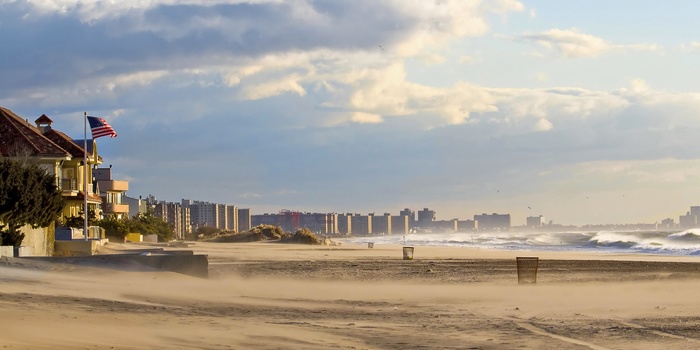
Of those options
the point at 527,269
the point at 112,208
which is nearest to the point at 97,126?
the point at 527,269

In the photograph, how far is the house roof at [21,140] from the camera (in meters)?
54.3

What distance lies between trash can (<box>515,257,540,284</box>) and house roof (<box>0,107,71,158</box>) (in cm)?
3111

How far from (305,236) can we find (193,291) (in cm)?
7909

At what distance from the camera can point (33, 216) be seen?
37.2 metres

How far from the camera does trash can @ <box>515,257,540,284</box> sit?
3157 centimetres

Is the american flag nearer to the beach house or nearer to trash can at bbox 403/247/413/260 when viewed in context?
the beach house

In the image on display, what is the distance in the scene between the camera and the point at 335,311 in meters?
20.8

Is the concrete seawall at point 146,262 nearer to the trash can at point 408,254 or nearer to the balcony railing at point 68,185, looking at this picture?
the trash can at point 408,254

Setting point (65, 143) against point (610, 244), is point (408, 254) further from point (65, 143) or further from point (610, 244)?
point (610, 244)

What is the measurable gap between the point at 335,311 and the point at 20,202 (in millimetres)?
19107

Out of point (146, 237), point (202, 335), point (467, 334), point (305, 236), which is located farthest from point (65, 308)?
point (305, 236)

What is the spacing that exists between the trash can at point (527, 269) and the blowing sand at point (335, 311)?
0.46m

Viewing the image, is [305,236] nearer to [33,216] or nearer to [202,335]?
[33,216]

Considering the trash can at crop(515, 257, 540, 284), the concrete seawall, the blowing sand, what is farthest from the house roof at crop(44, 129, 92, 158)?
the trash can at crop(515, 257, 540, 284)
